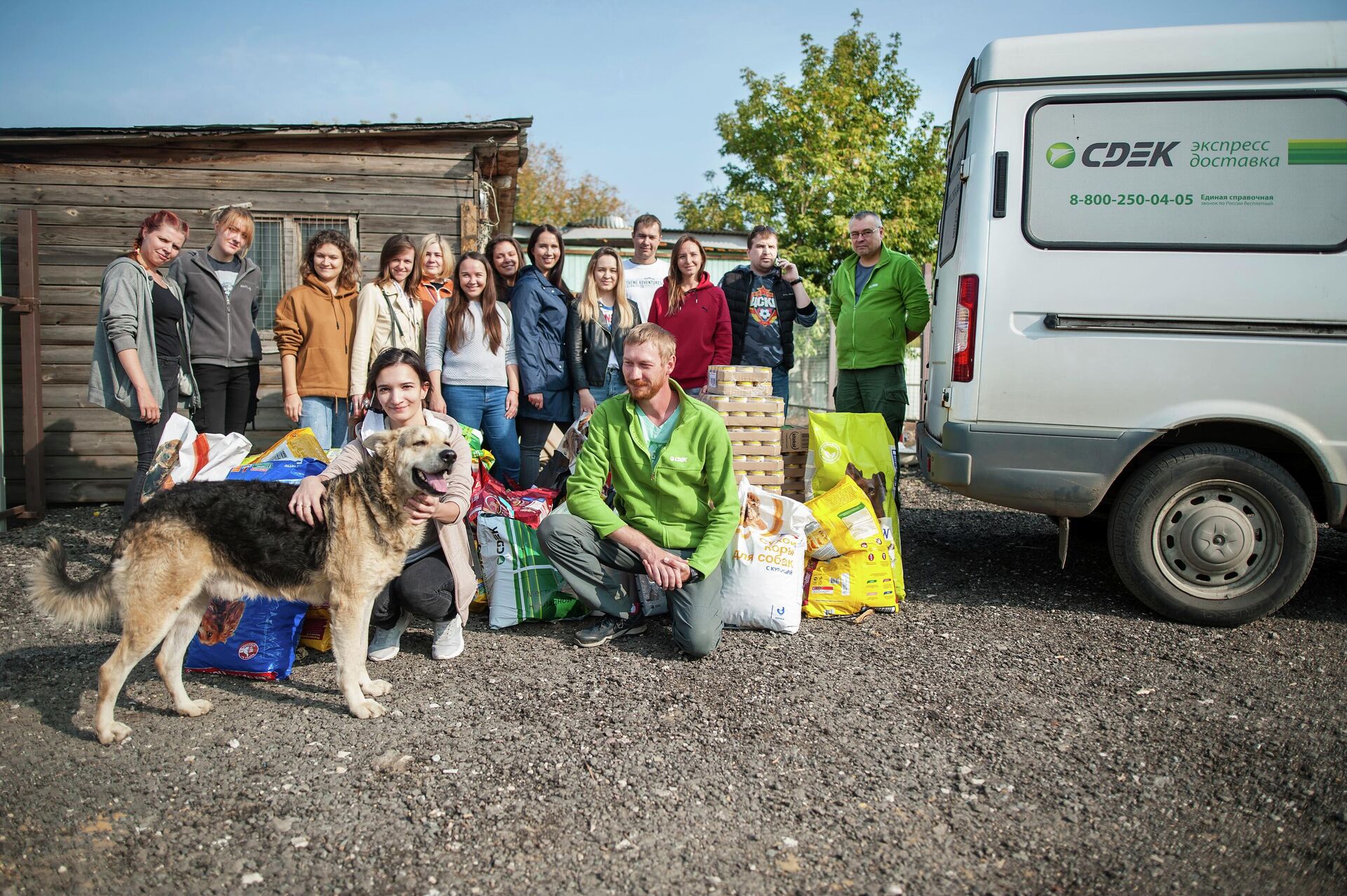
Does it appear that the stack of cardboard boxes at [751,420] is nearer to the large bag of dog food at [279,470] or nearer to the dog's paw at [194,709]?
the large bag of dog food at [279,470]

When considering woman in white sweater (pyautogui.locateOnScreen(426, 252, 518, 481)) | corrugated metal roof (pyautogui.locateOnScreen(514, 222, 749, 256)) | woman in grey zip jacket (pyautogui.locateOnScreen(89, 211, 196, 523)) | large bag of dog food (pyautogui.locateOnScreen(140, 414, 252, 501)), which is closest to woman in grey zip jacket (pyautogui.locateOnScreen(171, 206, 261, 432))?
woman in grey zip jacket (pyautogui.locateOnScreen(89, 211, 196, 523))

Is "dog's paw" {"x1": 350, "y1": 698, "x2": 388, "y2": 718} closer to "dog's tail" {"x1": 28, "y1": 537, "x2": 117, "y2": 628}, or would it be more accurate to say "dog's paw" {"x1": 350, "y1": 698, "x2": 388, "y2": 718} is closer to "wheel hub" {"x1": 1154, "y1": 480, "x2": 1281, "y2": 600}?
"dog's tail" {"x1": 28, "y1": 537, "x2": 117, "y2": 628}

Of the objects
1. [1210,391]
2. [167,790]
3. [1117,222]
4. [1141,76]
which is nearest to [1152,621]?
[1210,391]

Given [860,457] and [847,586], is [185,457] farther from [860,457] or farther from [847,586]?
[860,457]

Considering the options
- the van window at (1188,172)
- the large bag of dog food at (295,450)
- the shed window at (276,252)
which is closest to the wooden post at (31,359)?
the shed window at (276,252)

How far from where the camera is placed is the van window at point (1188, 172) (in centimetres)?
404

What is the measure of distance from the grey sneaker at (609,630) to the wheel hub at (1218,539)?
2816 millimetres

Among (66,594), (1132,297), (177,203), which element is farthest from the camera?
(177,203)

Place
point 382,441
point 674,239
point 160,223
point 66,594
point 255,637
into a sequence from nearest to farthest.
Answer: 1. point 66,594
2. point 382,441
3. point 255,637
4. point 160,223
5. point 674,239

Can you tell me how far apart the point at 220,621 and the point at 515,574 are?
4.54ft

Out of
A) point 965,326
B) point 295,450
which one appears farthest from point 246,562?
point 965,326

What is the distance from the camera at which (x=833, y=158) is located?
2066cm

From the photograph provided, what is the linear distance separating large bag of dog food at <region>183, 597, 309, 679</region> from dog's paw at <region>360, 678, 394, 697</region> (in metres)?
0.48

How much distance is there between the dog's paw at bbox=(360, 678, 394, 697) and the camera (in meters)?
3.41
